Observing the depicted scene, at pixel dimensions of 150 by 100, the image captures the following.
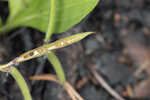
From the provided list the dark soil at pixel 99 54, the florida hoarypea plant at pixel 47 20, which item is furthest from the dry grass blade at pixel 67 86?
the florida hoarypea plant at pixel 47 20

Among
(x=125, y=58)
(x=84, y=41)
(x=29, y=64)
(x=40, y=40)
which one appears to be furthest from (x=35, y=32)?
(x=125, y=58)

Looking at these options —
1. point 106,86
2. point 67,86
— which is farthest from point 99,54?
point 67,86

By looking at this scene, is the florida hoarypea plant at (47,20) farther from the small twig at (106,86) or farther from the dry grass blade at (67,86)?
the small twig at (106,86)

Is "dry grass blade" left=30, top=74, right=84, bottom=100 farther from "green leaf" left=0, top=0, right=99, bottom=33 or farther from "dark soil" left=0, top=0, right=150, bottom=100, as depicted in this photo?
"green leaf" left=0, top=0, right=99, bottom=33

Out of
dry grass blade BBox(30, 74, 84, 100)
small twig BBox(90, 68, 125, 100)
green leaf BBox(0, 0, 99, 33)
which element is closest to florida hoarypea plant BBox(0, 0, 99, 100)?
green leaf BBox(0, 0, 99, 33)

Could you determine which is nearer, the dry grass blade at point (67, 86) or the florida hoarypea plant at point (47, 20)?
the florida hoarypea plant at point (47, 20)
